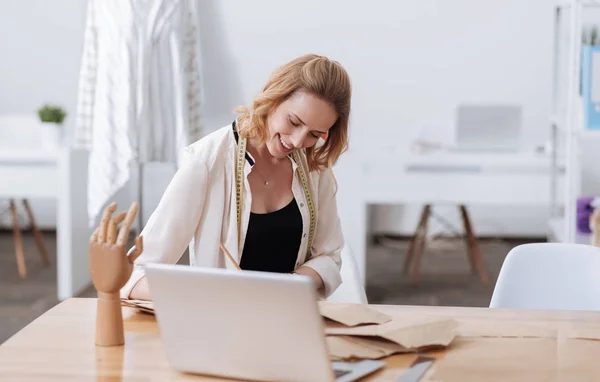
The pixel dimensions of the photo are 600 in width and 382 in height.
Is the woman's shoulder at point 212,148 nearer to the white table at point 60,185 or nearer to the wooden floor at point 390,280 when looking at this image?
the wooden floor at point 390,280

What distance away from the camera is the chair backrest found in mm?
2340

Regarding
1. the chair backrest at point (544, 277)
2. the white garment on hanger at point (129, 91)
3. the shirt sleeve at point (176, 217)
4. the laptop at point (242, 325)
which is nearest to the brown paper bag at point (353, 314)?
the laptop at point (242, 325)

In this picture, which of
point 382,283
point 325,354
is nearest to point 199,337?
point 325,354

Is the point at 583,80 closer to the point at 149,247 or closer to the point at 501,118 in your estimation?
the point at 501,118

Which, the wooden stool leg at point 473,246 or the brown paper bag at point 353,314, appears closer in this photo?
the brown paper bag at point 353,314

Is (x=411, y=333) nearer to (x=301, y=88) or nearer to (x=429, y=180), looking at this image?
(x=301, y=88)

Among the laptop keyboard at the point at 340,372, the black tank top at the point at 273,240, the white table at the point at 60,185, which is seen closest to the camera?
the laptop keyboard at the point at 340,372

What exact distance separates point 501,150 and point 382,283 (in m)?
1.03

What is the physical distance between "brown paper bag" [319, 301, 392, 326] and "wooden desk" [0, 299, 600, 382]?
2.3 inches

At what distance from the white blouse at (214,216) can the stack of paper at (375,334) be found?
0.45 metres

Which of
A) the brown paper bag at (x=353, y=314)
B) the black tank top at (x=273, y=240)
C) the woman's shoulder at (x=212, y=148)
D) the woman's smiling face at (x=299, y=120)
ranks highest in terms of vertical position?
the woman's smiling face at (x=299, y=120)

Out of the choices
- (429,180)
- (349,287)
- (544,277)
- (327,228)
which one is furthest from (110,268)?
(429,180)

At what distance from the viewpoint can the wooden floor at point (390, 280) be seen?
4.58 m

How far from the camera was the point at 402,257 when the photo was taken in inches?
234
